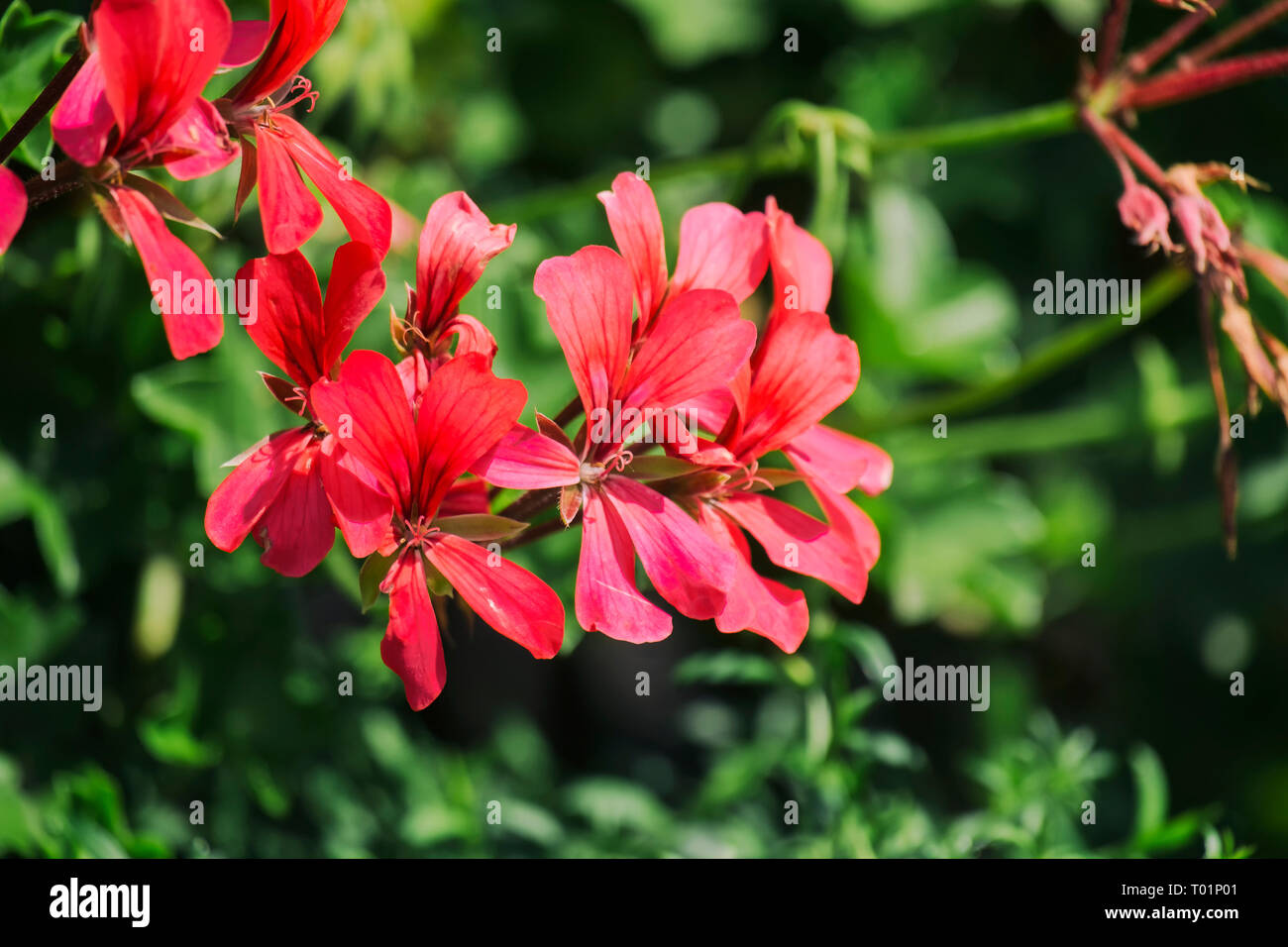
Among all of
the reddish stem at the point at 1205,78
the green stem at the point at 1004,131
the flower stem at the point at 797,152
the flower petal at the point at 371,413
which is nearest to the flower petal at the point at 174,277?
the flower petal at the point at 371,413

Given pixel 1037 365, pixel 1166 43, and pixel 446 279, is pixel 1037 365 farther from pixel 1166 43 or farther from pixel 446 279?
pixel 446 279

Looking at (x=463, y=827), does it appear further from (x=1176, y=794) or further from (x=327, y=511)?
(x=1176, y=794)

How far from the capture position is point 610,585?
Answer: 0.99 metres

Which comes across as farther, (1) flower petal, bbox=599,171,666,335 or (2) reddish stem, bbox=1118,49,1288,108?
(2) reddish stem, bbox=1118,49,1288,108

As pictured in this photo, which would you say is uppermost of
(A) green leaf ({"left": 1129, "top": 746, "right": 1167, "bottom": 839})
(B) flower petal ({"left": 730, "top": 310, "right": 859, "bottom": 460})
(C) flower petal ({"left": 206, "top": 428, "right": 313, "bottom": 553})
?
(B) flower petal ({"left": 730, "top": 310, "right": 859, "bottom": 460})

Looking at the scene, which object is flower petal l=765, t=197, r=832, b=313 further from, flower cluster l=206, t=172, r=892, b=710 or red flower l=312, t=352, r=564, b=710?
red flower l=312, t=352, r=564, b=710

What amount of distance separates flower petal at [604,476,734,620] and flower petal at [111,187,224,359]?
1.20 feet

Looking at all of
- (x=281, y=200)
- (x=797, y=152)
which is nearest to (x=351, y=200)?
(x=281, y=200)

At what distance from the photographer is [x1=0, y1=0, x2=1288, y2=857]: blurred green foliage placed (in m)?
1.60

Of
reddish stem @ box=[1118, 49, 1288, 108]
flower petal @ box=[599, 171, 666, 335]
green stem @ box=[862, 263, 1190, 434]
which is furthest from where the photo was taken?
green stem @ box=[862, 263, 1190, 434]

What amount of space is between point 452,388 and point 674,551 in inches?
9.4

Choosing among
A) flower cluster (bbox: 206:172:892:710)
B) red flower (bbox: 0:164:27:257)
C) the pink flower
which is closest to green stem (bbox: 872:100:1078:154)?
the pink flower

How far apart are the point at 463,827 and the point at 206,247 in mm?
948

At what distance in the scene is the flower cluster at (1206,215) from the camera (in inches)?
49.0
